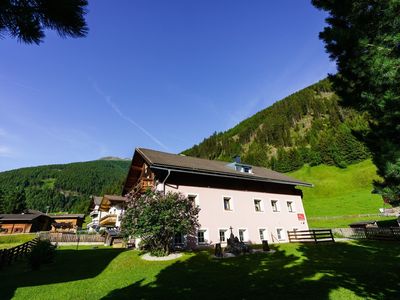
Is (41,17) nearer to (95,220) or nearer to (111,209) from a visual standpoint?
(111,209)

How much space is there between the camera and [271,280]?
9.38 m

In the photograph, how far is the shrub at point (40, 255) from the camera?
1432 centimetres

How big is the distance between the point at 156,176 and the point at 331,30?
1551 cm

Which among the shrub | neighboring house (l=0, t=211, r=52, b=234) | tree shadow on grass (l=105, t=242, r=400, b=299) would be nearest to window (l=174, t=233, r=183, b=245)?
tree shadow on grass (l=105, t=242, r=400, b=299)

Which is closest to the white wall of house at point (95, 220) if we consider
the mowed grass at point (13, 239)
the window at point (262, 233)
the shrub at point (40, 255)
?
the mowed grass at point (13, 239)

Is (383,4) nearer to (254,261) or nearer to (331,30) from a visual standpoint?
(331,30)

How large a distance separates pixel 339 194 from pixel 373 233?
35.3 metres

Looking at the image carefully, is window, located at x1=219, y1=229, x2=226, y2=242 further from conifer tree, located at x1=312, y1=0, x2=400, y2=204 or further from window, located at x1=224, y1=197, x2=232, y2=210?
conifer tree, located at x1=312, y1=0, x2=400, y2=204

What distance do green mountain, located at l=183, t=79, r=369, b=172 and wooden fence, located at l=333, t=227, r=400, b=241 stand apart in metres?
47.7

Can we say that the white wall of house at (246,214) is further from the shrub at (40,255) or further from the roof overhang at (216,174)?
the shrub at (40,255)

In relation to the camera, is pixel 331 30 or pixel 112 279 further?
pixel 112 279

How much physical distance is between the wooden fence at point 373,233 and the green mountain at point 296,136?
157 feet

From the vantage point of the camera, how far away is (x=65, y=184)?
193 metres

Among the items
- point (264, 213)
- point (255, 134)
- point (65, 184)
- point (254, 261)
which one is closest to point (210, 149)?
point (255, 134)
